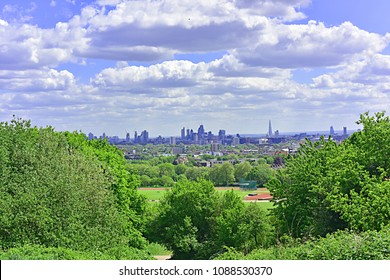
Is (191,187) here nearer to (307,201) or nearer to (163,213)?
(163,213)

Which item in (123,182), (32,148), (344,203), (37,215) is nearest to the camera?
(37,215)

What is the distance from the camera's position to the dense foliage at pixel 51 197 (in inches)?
764

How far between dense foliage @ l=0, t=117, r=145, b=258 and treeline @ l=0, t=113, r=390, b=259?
5 cm

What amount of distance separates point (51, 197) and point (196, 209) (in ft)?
56.0

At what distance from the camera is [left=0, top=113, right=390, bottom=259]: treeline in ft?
55.0

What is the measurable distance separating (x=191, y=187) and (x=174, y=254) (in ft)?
16.3

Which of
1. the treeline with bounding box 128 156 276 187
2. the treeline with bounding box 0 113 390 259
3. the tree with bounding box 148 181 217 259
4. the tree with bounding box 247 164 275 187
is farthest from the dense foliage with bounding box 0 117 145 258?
the tree with bounding box 247 164 275 187

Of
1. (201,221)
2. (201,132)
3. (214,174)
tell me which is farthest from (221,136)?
(201,221)

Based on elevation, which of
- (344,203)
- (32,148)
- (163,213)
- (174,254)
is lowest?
(174,254)

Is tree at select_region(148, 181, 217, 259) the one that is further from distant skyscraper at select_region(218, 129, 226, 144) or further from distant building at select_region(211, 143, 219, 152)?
distant skyscraper at select_region(218, 129, 226, 144)

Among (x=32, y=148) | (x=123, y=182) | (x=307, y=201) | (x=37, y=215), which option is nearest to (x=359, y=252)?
(x=37, y=215)

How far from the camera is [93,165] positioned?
1045 inches

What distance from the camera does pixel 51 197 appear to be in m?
20.8

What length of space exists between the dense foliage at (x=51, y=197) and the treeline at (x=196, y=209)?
46mm
